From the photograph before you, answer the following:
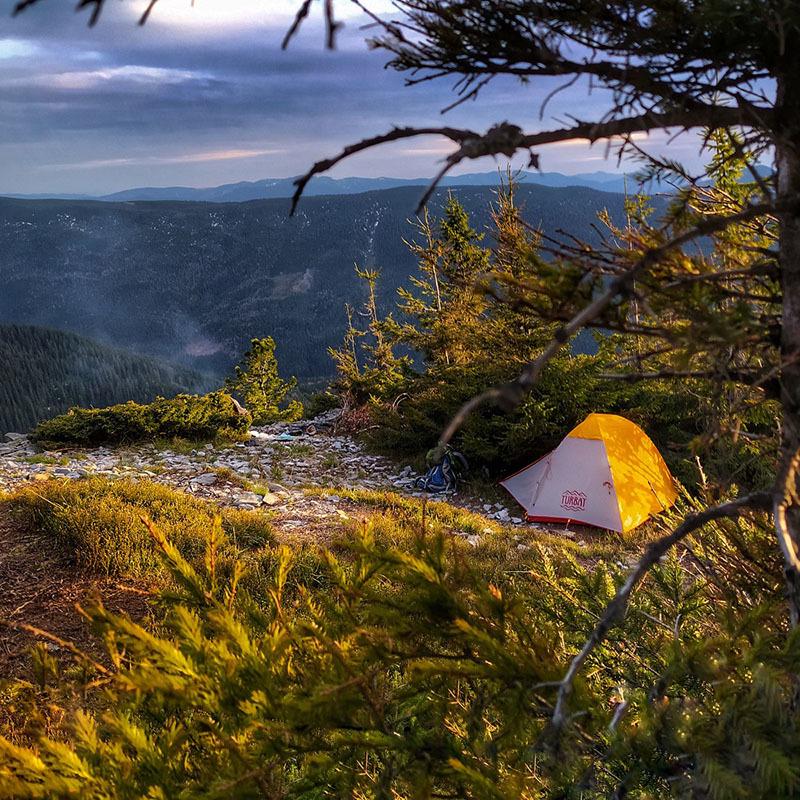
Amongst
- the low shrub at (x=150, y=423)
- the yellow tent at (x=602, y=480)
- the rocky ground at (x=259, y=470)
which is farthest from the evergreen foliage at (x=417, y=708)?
the low shrub at (x=150, y=423)

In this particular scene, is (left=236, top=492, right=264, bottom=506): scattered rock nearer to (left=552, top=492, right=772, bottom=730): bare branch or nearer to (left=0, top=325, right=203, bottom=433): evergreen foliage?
(left=552, top=492, right=772, bottom=730): bare branch

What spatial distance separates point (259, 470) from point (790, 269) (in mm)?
13060

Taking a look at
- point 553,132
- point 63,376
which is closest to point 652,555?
point 553,132

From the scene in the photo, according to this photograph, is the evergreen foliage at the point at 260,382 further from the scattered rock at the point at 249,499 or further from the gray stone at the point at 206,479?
the scattered rock at the point at 249,499

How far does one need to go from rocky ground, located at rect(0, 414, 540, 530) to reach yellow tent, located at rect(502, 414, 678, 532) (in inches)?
28.4

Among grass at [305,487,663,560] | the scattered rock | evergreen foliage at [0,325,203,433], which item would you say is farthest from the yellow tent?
evergreen foliage at [0,325,203,433]

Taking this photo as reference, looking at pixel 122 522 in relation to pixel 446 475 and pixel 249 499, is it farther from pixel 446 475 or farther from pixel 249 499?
pixel 446 475

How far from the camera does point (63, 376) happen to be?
413 feet

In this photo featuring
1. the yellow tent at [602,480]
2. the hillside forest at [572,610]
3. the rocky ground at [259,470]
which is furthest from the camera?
the yellow tent at [602,480]

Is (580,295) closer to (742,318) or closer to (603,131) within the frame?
(742,318)

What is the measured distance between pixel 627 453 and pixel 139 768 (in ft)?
34.8

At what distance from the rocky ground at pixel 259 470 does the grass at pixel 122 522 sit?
1.09 m

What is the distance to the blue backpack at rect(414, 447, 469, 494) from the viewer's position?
13.3 meters

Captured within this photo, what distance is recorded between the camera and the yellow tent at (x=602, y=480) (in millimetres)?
10852
